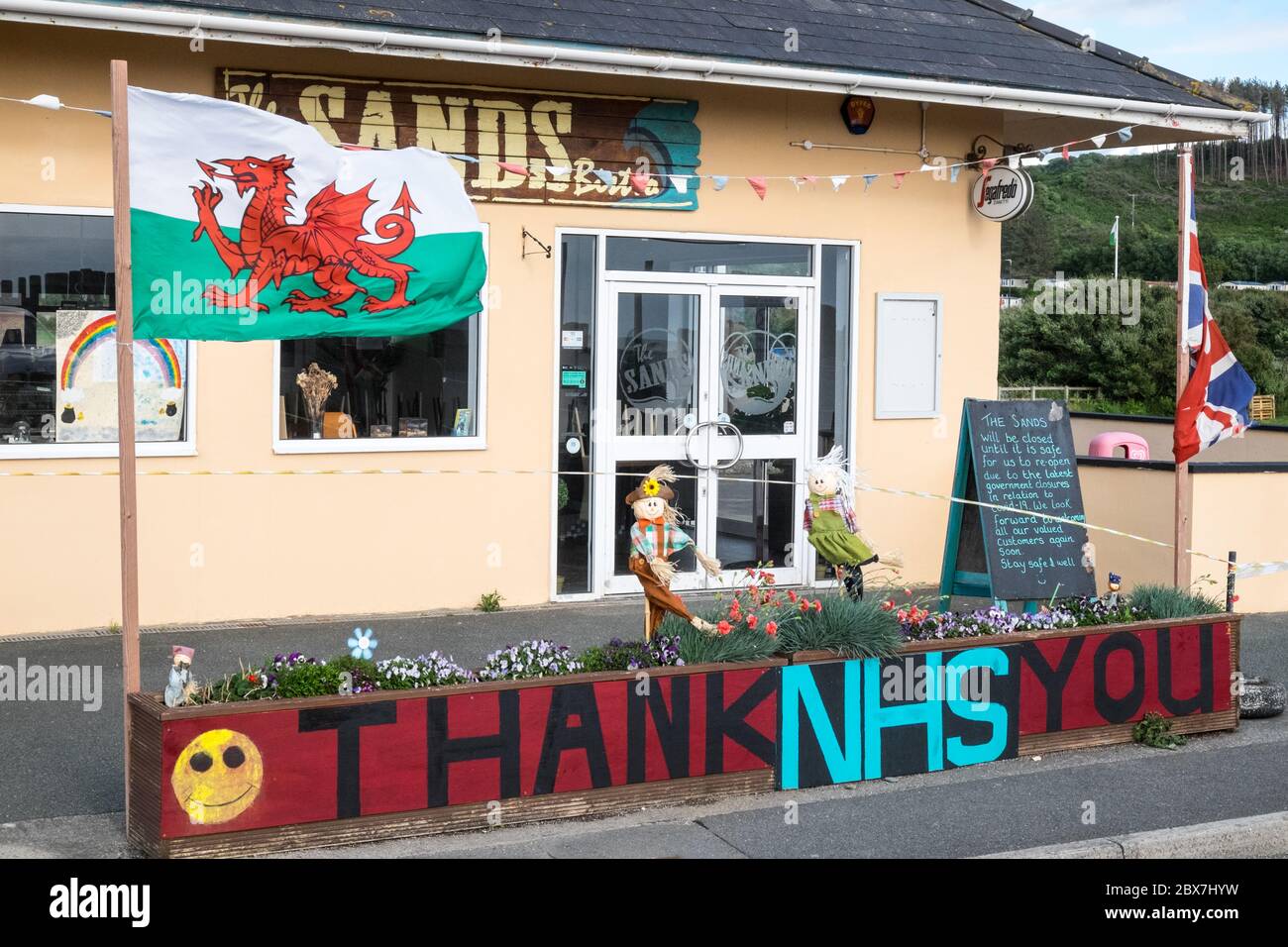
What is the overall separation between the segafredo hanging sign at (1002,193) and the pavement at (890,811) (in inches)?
179

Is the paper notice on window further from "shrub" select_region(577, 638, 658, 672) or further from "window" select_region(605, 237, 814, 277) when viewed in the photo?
"shrub" select_region(577, 638, 658, 672)

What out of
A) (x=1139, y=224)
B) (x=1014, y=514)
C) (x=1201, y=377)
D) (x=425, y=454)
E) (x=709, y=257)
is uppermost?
(x=1139, y=224)

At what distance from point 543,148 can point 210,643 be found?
12.5 ft

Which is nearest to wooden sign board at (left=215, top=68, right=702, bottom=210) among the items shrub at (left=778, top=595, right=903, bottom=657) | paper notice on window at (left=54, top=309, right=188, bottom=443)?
paper notice on window at (left=54, top=309, right=188, bottom=443)

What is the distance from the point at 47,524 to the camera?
8625 millimetres

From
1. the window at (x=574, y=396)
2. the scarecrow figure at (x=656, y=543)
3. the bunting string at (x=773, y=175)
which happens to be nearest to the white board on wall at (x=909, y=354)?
the bunting string at (x=773, y=175)

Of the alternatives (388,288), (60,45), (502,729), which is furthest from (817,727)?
(60,45)

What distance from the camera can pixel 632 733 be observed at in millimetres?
5840

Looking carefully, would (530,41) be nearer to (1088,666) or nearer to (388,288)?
(388,288)

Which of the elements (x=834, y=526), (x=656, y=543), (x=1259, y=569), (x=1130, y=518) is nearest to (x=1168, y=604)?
(x=834, y=526)

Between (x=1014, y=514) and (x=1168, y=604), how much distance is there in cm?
221

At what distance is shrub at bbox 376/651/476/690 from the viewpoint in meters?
5.61

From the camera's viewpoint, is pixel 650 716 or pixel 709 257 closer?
pixel 650 716

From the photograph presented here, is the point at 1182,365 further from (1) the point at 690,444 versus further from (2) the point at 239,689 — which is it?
(2) the point at 239,689
